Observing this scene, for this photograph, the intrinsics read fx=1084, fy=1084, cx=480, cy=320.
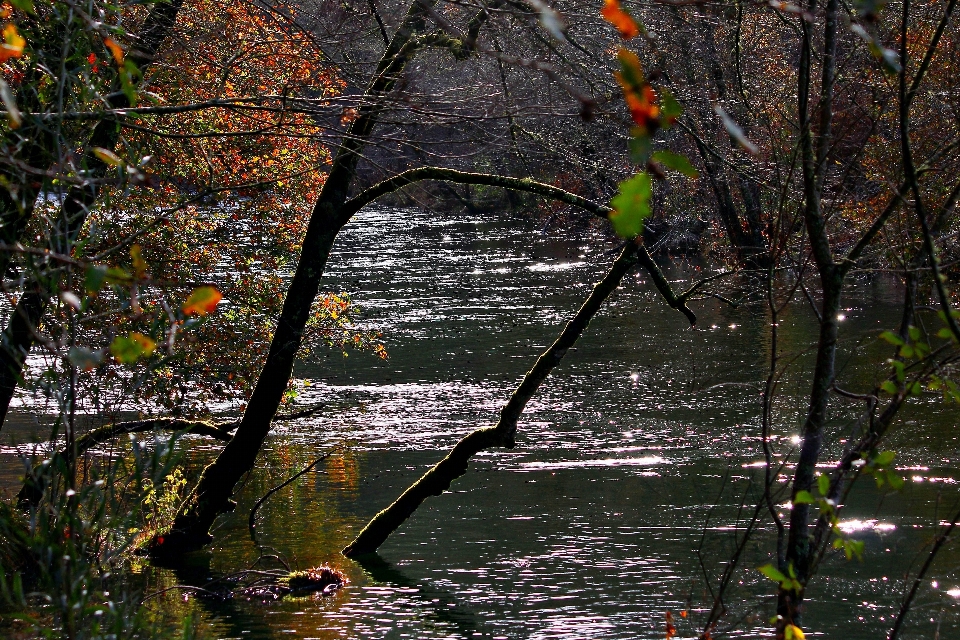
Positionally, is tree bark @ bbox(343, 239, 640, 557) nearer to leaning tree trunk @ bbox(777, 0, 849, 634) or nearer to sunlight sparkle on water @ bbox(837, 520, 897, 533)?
sunlight sparkle on water @ bbox(837, 520, 897, 533)

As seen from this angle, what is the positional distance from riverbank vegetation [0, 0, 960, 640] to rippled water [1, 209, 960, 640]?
356 mm

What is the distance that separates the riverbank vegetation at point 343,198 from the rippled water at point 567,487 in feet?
1.17

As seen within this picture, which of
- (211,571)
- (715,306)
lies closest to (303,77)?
(211,571)

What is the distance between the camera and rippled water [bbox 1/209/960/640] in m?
9.02

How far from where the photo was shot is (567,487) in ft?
42.0

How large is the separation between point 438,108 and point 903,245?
10.8 feet

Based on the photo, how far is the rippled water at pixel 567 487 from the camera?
9016mm

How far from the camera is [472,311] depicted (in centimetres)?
2320

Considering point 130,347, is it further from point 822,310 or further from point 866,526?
point 866,526

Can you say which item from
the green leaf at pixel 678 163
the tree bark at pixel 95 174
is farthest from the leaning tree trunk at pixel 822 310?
the tree bark at pixel 95 174

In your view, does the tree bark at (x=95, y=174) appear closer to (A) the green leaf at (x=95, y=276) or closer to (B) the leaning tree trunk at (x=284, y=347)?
(B) the leaning tree trunk at (x=284, y=347)

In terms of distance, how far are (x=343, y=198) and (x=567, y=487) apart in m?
4.78

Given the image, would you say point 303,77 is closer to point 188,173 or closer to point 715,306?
point 188,173

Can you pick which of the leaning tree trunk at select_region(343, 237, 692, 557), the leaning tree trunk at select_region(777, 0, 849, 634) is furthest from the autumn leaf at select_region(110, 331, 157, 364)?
the leaning tree trunk at select_region(343, 237, 692, 557)
